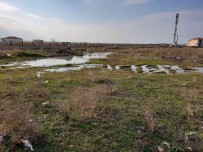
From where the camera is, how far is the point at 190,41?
11781cm

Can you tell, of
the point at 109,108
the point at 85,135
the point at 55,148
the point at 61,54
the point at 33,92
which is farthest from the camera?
the point at 61,54

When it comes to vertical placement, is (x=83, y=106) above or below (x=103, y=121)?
above

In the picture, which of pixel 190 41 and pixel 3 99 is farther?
pixel 190 41

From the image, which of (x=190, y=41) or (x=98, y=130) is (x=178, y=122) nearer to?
(x=98, y=130)

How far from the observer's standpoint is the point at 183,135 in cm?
731

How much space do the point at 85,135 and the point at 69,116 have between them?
1.29m

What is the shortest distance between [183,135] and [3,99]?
6659mm

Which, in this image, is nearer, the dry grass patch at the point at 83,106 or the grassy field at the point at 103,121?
the grassy field at the point at 103,121

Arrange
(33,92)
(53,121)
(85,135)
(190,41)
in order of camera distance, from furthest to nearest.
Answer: (190,41) → (33,92) → (53,121) → (85,135)

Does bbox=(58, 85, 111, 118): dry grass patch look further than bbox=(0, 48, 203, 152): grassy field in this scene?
Yes

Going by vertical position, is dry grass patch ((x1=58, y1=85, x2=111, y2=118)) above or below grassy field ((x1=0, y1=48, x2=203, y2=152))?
above

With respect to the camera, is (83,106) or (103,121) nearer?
(103,121)

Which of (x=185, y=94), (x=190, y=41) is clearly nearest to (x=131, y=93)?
(x=185, y=94)

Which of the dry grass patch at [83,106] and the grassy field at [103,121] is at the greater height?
the dry grass patch at [83,106]
